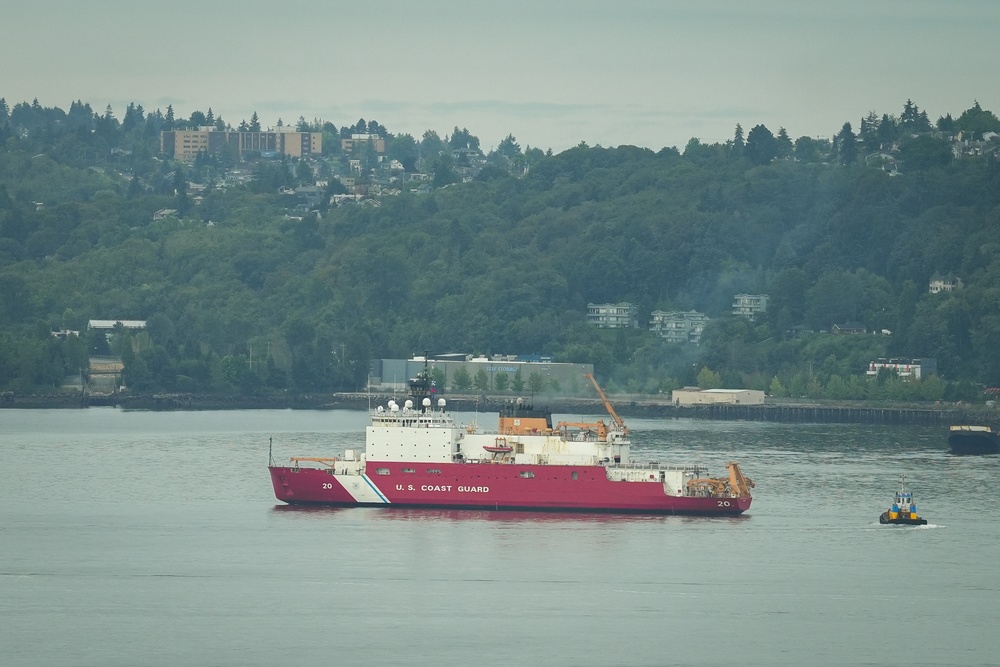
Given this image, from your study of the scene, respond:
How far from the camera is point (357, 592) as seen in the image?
2122 inches

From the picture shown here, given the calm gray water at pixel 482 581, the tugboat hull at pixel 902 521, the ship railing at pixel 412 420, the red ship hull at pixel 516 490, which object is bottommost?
the calm gray water at pixel 482 581

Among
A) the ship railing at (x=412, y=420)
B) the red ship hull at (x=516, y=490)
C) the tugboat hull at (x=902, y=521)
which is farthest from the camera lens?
the ship railing at (x=412, y=420)

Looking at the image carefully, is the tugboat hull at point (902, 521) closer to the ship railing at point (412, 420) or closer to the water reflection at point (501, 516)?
the water reflection at point (501, 516)

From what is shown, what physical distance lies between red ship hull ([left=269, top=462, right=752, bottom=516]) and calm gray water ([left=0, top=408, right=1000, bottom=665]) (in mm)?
606

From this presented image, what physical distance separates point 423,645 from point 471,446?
22296 mm

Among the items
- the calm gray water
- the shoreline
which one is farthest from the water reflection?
the shoreline

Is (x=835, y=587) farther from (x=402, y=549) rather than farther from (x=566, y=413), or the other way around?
(x=566, y=413)

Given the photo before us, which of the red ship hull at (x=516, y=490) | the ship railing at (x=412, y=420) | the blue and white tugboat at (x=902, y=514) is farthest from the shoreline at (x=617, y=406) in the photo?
the ship railing at (x=412, y=420)

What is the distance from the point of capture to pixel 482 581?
55.7 metres

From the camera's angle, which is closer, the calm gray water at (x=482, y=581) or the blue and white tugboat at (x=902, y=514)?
the calm gray water at (x=482, y=581)

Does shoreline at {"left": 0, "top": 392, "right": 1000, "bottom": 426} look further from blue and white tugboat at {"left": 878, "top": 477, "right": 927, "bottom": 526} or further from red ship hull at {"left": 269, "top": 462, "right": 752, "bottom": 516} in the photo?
red ship hull at {"left": 269, "top": 462, "right": 752, "bottom": 516}

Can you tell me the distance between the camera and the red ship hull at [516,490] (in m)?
68.1

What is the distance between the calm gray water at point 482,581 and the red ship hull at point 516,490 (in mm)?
606

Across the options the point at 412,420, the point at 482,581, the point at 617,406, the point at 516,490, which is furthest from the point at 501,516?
the point at 617,406
